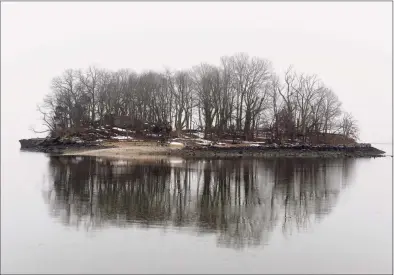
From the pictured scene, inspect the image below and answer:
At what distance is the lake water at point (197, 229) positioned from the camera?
10531 mm

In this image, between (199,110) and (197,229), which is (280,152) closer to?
(199,110)

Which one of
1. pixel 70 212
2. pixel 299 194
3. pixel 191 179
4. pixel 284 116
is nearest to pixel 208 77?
pixel 284 116

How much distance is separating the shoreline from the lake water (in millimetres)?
31872

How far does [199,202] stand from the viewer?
63.4 ft

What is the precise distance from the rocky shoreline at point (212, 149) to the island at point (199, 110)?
55cm

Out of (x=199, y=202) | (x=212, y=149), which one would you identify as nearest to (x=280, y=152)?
(x=212, y=149)

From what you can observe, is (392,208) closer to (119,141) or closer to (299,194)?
(299,194)

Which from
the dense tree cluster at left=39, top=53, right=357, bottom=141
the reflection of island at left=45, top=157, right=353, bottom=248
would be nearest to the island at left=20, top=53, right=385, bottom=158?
the dense tree cluster at left=39, top=53, right=357, bottom=141

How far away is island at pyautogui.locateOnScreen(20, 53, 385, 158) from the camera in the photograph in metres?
74.8

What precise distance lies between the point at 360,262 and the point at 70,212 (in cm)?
1059

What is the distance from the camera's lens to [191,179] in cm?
2844

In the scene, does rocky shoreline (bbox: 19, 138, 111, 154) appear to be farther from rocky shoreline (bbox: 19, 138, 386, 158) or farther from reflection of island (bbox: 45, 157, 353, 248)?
reflection of island (bbox: 45, 157, 353, 248)

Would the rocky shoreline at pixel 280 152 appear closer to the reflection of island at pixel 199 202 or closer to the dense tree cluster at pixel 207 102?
the dense tree cluster at pixel 207 102

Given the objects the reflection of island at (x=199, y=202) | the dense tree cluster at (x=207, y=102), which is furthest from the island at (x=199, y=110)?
the reflection of island at (x=199, y=202)
